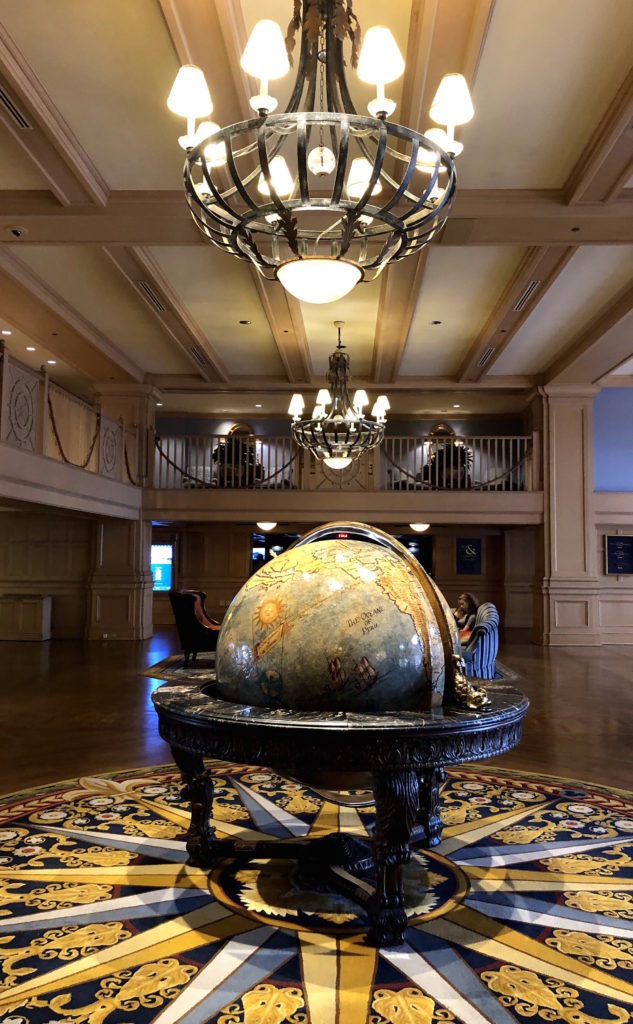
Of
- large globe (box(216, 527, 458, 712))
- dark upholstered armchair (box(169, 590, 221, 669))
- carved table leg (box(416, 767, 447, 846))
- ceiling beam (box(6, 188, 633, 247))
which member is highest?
ceiling beam (box(6, 188, 633, 247))

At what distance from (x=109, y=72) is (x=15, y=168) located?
Answer: 67.6 inches

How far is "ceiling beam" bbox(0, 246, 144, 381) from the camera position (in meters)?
9.73

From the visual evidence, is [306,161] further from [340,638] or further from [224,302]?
Answer: [224,302]

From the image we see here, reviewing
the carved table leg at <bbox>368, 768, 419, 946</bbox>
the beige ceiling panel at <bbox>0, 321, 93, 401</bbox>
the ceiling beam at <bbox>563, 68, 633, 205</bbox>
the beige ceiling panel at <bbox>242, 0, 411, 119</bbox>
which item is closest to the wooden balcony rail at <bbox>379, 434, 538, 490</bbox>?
the beige ceiling panel at <bbox>0, 321, 93, 401</bbox>

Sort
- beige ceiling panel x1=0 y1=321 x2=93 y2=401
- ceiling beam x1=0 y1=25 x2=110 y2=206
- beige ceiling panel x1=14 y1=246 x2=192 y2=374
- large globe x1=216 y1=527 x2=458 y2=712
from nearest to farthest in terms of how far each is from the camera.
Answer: large globe x1=216 y1=527 x2=458 y2=712, ceiling beam x1=0 y1=25 x2=110 y2=206, beige ceiling panel x1=14 y1=246 x2=192 y2=374, beige ceiling panel x1=0 y1=321 x2=93 y2=401

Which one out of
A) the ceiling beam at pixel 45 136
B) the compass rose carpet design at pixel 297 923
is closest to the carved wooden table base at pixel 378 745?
the compass rose carpet design at pixel 297 923

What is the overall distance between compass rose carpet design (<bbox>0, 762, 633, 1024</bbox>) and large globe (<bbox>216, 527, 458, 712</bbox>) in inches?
33.0

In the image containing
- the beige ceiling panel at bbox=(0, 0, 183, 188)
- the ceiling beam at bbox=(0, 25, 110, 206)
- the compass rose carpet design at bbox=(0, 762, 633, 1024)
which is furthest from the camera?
the ceiling beam at bbox=(0, 25, 110, 206)

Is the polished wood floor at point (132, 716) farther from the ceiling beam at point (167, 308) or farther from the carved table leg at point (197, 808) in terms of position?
the ceiling beam at point (167, 308)

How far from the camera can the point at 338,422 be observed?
33.7ft

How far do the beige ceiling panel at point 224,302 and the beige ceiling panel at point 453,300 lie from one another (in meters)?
2.39

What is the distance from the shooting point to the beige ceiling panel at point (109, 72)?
5.18 metres

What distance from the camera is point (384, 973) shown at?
2.53m

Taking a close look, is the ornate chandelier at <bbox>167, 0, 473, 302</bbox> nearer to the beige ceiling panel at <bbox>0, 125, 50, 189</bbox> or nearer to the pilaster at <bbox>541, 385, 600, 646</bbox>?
the beige ceiling panel at <bbox>0, 125, 50, 189</bbox>
